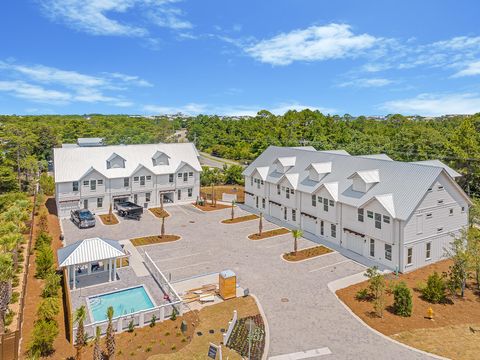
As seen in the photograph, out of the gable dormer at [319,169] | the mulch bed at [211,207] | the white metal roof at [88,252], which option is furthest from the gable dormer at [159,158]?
the white metal roof at [88,252]

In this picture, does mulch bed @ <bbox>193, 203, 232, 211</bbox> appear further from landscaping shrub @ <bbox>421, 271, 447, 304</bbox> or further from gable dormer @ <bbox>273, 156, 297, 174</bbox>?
landscaping shrub @ <bbox>421, 271, 447, 304</bbox>

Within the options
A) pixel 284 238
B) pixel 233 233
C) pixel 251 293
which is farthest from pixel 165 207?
pixel 251 293

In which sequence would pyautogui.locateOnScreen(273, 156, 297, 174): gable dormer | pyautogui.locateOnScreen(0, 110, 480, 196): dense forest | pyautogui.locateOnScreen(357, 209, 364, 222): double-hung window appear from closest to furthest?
1. pyautogui.locateOnScreen(357, 209, 364, 222): double-hung window
2. pyautogui.locateOnScreen(273, 156, 297, 174): gable dormer
3. pyautogui.locateOnScreen(0, 110, 480, 196): dense forest

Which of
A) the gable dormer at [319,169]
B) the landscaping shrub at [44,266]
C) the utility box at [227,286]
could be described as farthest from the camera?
the gable dormer at [319,169]

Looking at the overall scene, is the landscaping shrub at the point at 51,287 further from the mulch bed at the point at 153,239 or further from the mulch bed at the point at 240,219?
the mulch bed at the point at 240,219

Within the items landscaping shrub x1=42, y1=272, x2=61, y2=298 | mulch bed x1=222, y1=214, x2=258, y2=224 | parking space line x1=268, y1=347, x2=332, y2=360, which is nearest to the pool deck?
landscaping shrub x1=42, y1=272, x2=61, y2=298

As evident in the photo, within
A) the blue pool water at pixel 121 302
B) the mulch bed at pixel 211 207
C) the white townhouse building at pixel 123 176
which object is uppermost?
the white townhouse building at pixel 123 176

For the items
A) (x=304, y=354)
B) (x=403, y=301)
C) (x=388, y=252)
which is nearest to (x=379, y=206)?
(x=388, y=252)

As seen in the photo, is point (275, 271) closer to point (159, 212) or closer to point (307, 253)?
point (307, 253)
